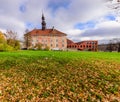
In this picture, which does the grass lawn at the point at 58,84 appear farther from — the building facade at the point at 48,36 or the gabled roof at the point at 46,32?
the gabled roof at the point at 46,32

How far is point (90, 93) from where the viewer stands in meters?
9.07

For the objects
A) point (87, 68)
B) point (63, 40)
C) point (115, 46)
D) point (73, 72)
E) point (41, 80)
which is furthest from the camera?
point (63, 40)

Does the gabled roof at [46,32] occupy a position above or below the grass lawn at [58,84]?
above

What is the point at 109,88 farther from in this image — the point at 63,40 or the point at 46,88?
the point at 63,40

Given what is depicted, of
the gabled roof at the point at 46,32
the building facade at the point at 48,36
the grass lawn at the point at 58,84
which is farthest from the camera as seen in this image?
the gabled roof at the point at 46,32

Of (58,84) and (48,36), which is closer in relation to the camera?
(58,84)

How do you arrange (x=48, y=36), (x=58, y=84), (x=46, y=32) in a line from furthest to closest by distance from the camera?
(x=48, y=36) < (x=46, y=32) < (x=58, y=84)

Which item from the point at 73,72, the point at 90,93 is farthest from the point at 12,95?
the point at 73,72

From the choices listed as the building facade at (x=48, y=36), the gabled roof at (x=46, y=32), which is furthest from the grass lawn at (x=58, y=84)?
the gabled roof at (x=46, y=32)

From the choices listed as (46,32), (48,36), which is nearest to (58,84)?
(48,36)

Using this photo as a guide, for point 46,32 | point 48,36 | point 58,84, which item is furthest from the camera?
point 48,36

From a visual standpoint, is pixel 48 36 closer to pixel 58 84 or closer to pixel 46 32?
pixel 46 32

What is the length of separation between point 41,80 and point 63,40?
94.0 meters

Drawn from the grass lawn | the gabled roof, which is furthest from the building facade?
the grass lawn
